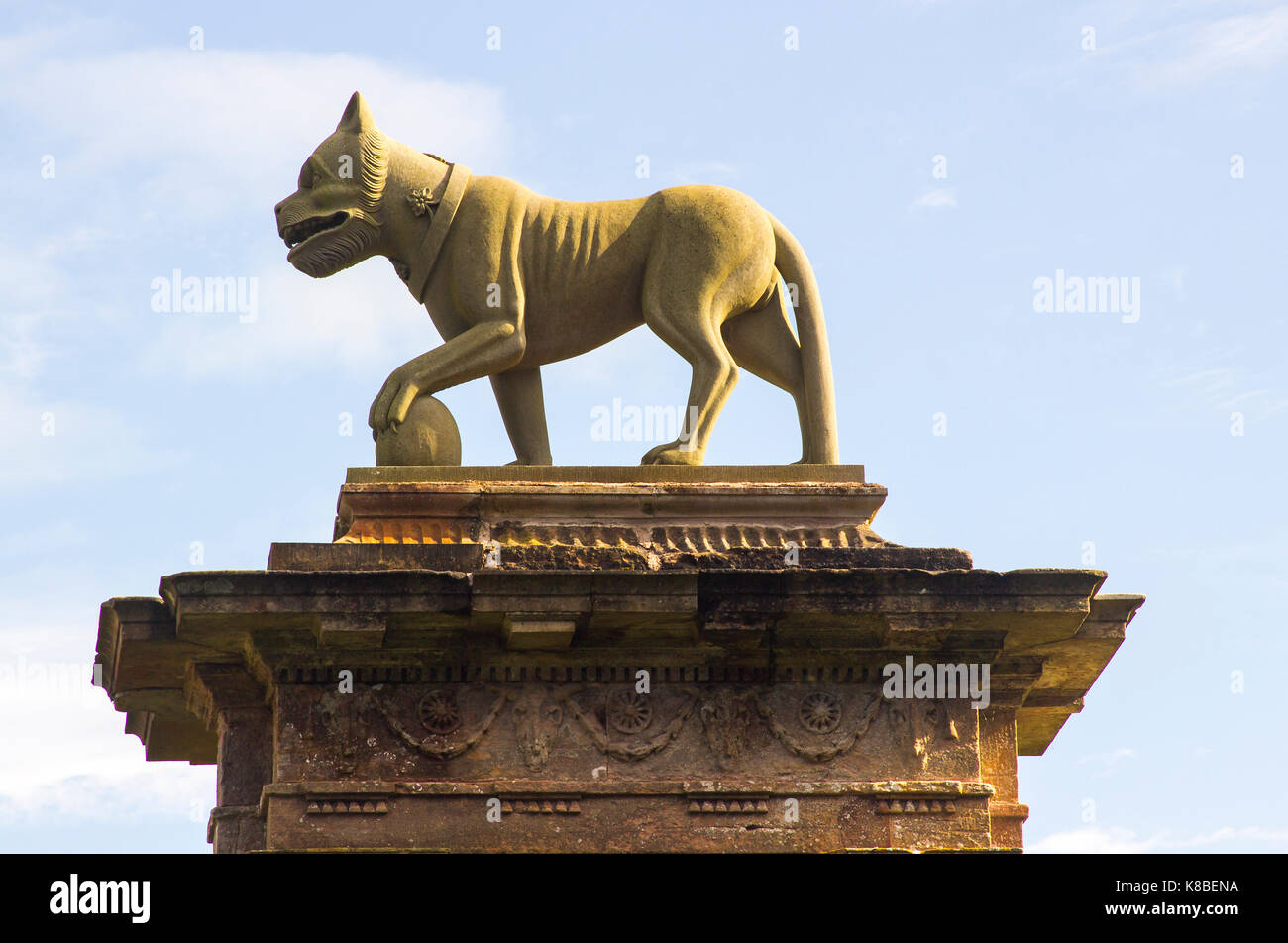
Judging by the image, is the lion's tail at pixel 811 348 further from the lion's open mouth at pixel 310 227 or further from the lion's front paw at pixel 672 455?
the lion's open mouth at pixel 310 227

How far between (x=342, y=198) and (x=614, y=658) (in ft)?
13.7

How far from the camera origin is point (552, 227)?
15.3m

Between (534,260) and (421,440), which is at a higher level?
(534,260)

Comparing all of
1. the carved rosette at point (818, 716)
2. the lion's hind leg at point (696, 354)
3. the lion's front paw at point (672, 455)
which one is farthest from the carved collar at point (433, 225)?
the carved rosette at point (818, 716)

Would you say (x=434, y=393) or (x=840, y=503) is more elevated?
(x=434, y=393)

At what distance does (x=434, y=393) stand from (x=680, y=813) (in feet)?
12.2

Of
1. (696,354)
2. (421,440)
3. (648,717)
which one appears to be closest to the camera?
(648,717)

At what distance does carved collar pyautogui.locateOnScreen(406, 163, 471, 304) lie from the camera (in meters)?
15.2

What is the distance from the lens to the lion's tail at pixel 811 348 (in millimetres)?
15109

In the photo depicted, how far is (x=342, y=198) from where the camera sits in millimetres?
15188

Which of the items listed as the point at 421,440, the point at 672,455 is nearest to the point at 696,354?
the point at 672,455

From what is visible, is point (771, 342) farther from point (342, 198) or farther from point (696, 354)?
point (342, 198)
